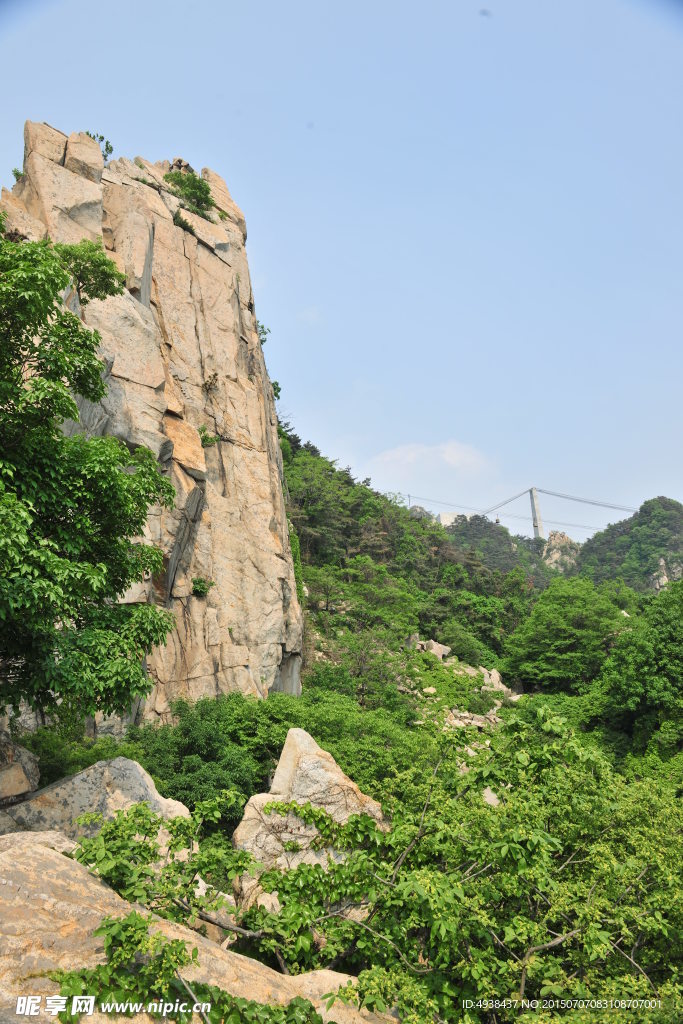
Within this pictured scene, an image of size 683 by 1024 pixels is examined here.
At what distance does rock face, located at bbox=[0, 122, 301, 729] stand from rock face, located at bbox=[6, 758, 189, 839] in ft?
31.1

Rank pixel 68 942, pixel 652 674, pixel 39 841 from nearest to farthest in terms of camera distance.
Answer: pixel 68 942 < pixel 39 841 < pixel 652 674

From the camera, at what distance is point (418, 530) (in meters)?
46.0

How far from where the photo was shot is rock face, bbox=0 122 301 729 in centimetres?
2119

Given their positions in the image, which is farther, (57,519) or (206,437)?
(206,437)

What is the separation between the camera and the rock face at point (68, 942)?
4.55m

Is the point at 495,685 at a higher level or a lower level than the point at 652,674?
lower

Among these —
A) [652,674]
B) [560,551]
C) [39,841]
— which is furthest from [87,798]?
[560,551]

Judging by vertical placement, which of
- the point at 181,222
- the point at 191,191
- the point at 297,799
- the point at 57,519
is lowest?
the point at 297,799

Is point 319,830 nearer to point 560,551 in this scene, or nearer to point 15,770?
point 15,770

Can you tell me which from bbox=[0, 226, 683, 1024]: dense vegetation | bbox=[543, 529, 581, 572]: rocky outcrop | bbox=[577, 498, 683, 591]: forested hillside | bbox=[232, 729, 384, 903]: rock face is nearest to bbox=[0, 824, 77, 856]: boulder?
bbox=[0, 226, 683, 1024]: dense vegetation

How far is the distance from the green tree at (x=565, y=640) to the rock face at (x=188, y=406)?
15069 millimetres

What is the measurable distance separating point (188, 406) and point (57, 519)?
1659cm

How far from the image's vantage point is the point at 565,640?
3450 centimetres

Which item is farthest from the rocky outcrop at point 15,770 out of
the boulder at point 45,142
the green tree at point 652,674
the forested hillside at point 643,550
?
the forested hillside at point 643,550
